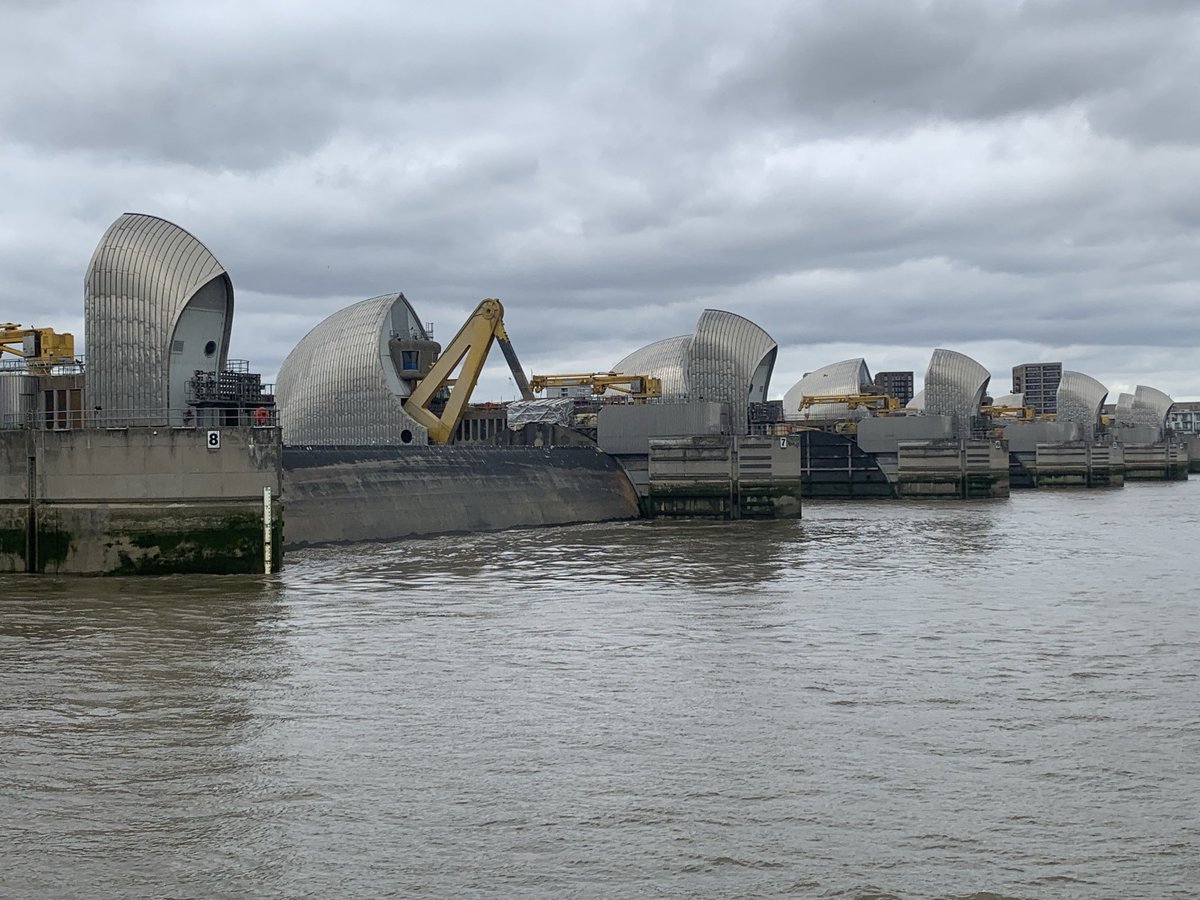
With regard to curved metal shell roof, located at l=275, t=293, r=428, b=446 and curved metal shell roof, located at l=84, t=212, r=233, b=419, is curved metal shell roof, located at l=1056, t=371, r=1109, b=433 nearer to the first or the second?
curved metal shell roof, located at l=275, t=293, r=428, b=446

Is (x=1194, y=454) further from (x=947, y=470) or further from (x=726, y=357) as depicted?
(x=726, y=357)

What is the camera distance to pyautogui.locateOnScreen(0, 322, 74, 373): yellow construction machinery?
1732 inches

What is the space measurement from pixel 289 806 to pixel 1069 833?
659 centimetres

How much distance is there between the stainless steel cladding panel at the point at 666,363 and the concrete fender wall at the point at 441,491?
37643 millimetres

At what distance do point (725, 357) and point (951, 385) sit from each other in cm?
4083

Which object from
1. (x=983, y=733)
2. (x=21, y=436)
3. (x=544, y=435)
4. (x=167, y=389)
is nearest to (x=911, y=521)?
(x=544, y=435)

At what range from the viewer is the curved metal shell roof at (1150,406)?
16875cm

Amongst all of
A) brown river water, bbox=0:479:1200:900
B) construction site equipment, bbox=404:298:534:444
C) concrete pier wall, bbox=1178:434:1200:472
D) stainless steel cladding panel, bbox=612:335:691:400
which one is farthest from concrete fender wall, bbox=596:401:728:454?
concrete pier wall, bbox=1178:434:1200:472

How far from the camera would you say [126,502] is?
2844 cm

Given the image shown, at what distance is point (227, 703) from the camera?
15016 millimetres

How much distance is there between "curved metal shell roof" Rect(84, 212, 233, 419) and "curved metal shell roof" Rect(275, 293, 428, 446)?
88.5ft

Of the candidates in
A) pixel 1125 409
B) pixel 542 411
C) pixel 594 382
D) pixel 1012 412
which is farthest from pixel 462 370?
pixel 1125 409

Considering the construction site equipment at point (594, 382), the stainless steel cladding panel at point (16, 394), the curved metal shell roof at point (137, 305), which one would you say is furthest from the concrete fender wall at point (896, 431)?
the stainless steel cladding panel at point (16, 394)

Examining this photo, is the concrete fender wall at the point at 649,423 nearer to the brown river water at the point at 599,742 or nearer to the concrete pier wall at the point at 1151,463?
the brown river water at the point at 599,742
